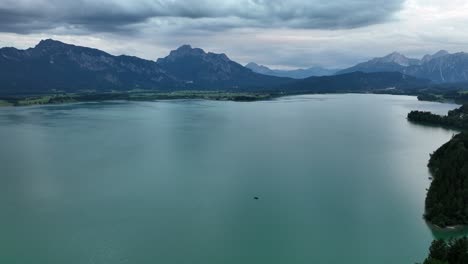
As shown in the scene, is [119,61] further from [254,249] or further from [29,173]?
[254,249]

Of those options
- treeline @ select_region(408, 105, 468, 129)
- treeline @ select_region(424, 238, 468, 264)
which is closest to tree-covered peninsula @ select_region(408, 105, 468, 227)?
treeline @ select_region(424, 238, 468, 264)

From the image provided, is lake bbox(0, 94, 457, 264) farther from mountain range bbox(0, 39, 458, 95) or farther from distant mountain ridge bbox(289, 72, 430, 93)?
distant mountain ridge bbox(289, 72, 430, 93)

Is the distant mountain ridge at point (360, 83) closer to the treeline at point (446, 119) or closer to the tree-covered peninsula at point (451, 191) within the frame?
the treeline at point (446, 119)

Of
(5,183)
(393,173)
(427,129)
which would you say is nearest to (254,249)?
(393,173)

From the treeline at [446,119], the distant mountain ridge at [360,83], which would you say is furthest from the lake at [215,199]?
the distant mountain ridge at [360,83]

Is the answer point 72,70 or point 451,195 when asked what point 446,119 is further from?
point 72,70

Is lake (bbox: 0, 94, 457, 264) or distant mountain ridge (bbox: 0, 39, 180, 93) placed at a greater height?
distant mountain ridge (bbox: 0, 39, 180, 93)
